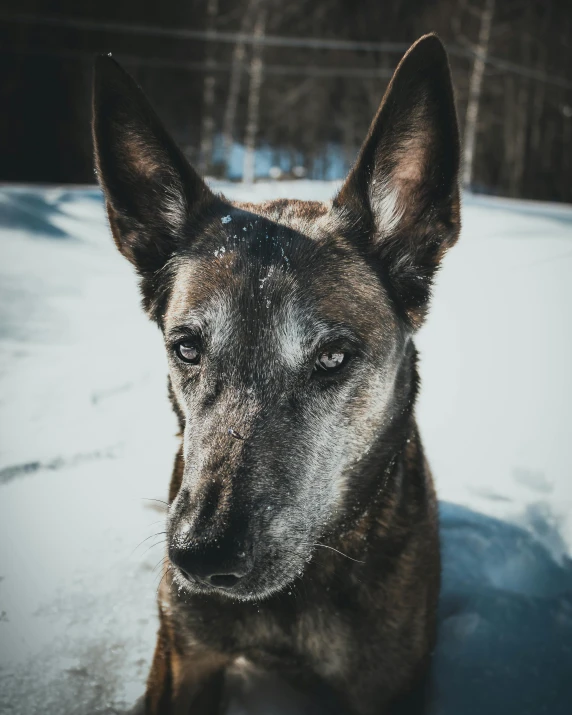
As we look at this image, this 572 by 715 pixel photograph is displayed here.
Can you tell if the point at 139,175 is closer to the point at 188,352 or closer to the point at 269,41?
the point at 188,352

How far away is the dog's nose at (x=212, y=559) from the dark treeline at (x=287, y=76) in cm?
1200

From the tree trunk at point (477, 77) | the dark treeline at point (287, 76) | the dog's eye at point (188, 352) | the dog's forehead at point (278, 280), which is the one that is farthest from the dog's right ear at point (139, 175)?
the tree trunk at point (477, 77)

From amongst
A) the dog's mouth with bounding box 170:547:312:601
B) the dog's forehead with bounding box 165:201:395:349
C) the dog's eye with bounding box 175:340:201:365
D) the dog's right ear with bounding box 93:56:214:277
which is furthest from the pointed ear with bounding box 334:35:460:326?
the dog's mouth with bounding box 170:547:312:601

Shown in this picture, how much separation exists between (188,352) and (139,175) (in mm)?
807

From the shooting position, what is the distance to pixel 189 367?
185 centimetres

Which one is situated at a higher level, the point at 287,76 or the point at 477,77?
the point at 287,76

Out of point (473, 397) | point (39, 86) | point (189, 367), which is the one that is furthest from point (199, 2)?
point (189, 367)

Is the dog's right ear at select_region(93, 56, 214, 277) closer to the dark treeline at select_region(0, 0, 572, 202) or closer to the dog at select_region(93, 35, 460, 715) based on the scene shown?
the dog at select_region(93, 35, 460, 715)

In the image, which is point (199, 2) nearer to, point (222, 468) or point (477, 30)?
point (477, 30)

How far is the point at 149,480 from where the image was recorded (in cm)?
329

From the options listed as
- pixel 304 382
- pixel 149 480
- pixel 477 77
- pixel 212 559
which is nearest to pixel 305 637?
pixel 212 559

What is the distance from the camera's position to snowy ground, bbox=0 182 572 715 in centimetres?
212

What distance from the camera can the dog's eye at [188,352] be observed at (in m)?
1.83

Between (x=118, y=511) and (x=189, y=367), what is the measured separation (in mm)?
1565
